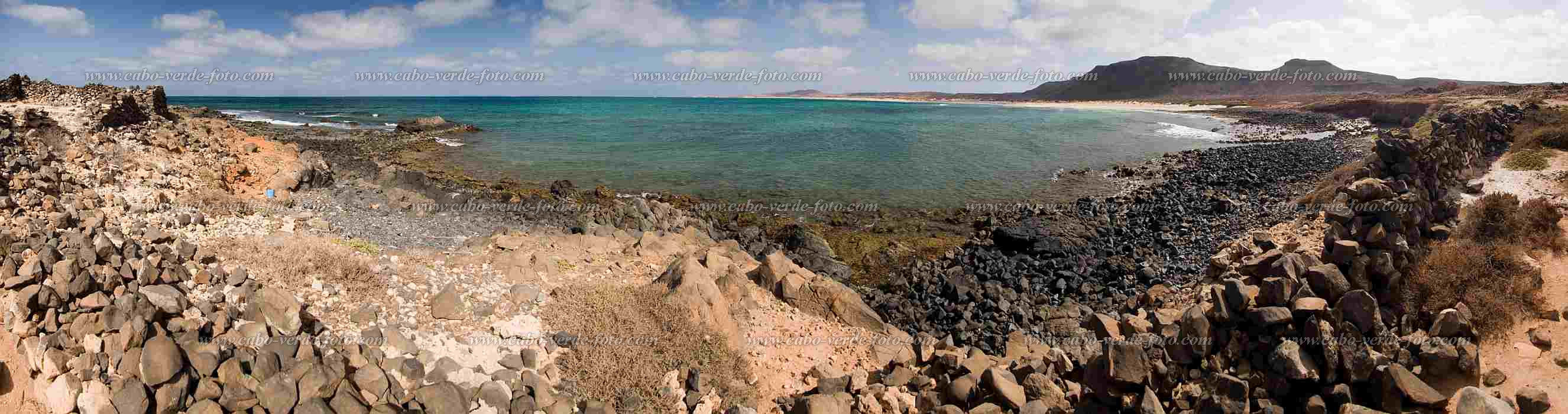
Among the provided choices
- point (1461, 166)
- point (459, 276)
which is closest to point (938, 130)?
point (1461, 166)

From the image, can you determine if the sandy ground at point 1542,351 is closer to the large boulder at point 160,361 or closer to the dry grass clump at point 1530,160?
the dry grass clump at point 1530,160

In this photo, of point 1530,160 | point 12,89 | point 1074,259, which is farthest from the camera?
point 12,89

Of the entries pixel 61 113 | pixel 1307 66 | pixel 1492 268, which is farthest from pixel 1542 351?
pixel 1307 66

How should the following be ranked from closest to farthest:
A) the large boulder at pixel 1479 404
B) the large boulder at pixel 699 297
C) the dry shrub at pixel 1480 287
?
the large boulder at pixel 1479 404, the dry shrub at pixel 1480 287, the large boulder at pixel 699 297

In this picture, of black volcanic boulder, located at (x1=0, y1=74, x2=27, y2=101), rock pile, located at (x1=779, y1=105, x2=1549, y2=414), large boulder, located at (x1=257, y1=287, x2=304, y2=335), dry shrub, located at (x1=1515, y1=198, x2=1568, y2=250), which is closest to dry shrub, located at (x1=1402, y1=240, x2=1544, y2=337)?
rock pile, located at (x1=779, y1=105, x2=1549, y2=414)

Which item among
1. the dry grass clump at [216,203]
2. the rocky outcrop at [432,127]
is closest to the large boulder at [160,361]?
the dry grass clump at [216,203]

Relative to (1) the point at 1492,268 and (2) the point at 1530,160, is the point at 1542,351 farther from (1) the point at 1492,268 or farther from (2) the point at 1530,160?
(2) the point at 1530,160

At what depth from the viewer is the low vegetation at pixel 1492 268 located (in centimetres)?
704

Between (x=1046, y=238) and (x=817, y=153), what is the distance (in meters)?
25.0

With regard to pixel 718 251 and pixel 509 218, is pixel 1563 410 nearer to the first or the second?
pixel 718 251

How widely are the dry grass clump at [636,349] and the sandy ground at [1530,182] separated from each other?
1632cm

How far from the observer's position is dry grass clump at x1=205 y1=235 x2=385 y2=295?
29.6ft

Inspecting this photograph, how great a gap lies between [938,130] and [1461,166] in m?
49.0

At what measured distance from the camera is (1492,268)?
8070 mm
